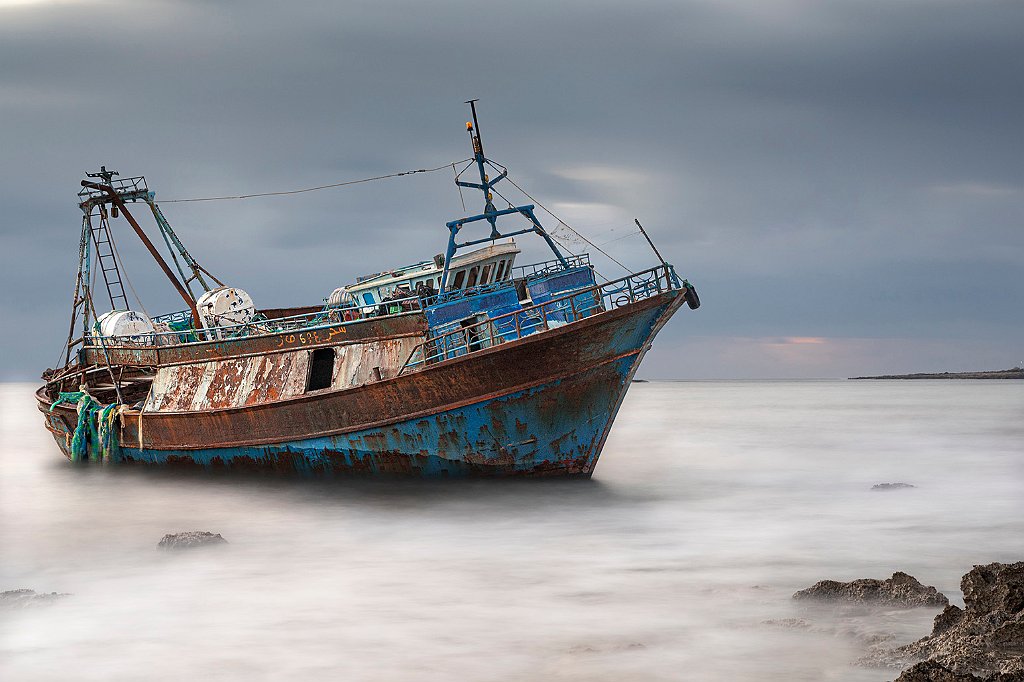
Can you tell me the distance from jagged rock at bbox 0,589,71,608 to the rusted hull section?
652 cm

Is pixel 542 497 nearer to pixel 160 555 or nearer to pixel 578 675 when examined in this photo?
pixel 160 555

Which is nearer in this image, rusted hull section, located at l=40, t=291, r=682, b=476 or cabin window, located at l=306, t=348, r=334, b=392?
rusted hull section, located at l=40, t=291, r=682, b=476

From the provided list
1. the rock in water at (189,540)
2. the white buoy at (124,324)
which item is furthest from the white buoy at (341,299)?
the rock in water at (189,540)

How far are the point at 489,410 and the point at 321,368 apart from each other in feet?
14.6

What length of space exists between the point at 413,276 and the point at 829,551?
9.34 meters

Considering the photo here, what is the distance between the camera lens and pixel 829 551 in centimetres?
1323

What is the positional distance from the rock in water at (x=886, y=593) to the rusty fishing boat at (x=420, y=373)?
6683 mm

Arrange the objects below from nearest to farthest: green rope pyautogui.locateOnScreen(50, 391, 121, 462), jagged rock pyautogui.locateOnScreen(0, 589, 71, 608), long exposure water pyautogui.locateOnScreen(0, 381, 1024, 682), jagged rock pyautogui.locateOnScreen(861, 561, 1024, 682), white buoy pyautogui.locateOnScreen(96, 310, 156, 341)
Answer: jagged rock pyautogui.locateOnScreen(861, 561, 1024, 682)
long exposure water pyautogui.locateOnScreen(0, 381, 1024, 682)
jagged rock pyautogui.locateOnScreen(0, 589, 71, 608)
green rope pyautogui.locateOnScreen(50, 391, 121, 462)
white buoy pyautogui.locateOnScreen(96, 310, 156, 341)

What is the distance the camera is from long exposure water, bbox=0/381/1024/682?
8516 millimetres

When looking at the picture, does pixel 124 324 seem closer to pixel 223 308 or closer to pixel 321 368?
pixel 223 308

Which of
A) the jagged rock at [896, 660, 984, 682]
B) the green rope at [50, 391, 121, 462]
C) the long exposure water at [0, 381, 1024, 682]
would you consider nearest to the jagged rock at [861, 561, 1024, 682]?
the jagged rock at [896, 660, 984, 682]

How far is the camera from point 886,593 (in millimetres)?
9242

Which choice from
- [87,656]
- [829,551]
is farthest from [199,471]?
[829,551]

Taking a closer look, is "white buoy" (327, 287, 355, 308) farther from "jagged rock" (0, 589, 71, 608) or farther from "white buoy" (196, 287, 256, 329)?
"jagged rock" (0, 589, 71, 608)
